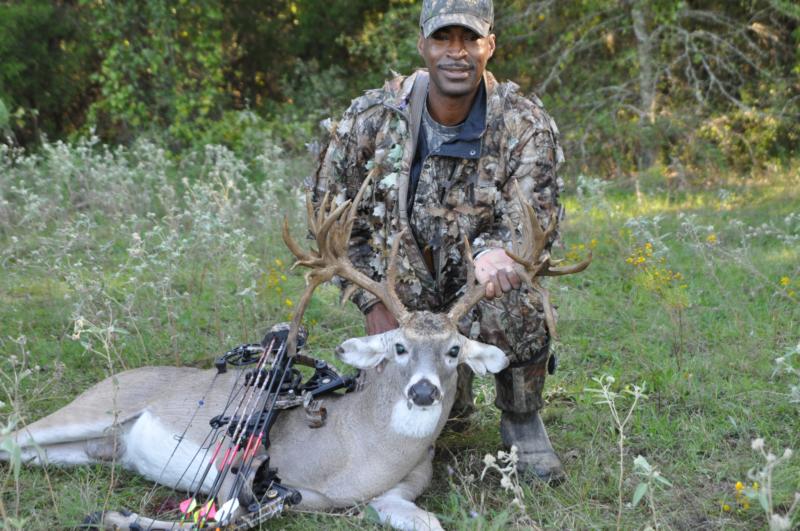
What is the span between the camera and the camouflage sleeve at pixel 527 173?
408cm

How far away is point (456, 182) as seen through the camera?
14.0 ft

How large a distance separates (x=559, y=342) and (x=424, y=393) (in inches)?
85.5

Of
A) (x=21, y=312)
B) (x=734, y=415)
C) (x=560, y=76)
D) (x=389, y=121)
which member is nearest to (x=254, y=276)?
(x=21, y=312)

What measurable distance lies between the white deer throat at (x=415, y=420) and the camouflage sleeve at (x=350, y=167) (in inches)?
33.6

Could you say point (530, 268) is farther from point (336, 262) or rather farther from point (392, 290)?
point (336, 262)

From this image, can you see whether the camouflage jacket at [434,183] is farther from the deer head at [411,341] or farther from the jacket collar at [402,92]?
the deer head at [411,341]

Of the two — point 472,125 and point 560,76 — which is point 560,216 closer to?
point 472,125

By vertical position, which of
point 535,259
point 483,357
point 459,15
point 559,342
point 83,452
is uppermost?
point 459,15

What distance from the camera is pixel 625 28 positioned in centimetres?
997

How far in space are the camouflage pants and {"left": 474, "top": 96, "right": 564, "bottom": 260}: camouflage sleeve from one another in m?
0.27

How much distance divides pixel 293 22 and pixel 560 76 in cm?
342

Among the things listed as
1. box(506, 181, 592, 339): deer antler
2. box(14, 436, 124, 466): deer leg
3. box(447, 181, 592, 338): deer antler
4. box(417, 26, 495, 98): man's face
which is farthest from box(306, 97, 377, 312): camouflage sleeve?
box(14, 436, 124, 466): deer leg

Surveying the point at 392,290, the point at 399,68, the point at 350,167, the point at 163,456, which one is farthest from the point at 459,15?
the point at 399,68

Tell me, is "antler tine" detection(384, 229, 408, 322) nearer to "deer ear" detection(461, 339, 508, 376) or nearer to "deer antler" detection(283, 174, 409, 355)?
"deer antler" detection(283, 174, 409, 355)
